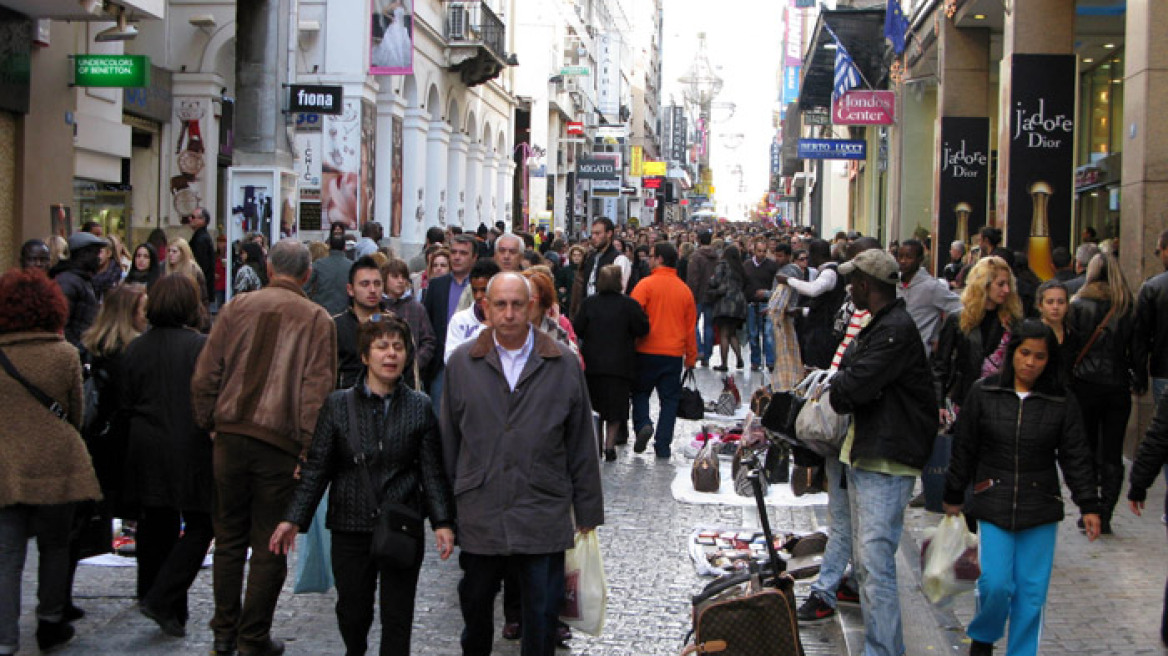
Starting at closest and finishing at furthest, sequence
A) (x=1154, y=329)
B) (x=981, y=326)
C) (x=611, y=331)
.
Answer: (x=1154, y=329) → (x=981, y=326) → (x=611, y=331)

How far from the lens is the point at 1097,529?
5.68 metres

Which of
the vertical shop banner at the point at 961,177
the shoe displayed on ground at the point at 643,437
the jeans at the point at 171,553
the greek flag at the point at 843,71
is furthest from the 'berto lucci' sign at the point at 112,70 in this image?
the greek flag at the point at 843,71

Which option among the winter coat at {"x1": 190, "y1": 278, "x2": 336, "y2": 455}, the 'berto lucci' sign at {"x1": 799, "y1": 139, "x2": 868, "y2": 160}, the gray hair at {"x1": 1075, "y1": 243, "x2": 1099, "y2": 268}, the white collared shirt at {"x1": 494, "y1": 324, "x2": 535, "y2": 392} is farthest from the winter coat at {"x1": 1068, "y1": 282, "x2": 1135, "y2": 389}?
the 'berto lucci' sign at {"x1": 799, "y1": 139, "x2": 868, "y2": 160}

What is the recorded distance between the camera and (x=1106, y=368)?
900 centimetres

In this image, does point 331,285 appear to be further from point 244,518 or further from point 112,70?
point 112,70

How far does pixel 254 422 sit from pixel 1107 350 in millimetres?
5768

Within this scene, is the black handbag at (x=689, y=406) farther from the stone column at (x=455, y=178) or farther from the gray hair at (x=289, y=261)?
the stone column at (x=455, y=178)

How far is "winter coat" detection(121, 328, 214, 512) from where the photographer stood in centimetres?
645

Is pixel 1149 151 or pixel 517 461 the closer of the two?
pixel 517 461

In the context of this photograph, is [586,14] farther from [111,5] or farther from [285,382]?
[285,382]

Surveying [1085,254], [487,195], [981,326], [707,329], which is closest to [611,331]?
[981,326]

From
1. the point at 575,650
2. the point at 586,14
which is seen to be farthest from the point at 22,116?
the point at 586,14

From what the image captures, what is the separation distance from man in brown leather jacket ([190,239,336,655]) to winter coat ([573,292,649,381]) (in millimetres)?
5481

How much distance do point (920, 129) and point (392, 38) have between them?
11114 millimetres
